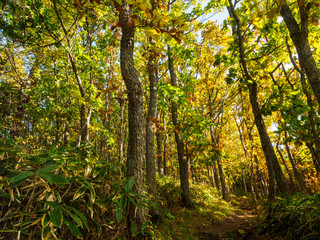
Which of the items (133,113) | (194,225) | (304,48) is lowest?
(194,225)

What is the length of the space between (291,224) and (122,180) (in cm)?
328

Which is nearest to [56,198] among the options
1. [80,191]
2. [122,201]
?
[80,191]

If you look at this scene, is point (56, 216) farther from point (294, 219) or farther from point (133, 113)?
point (294, 219)

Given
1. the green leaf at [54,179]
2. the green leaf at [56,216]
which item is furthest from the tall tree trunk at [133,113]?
the green leaf at [54,179]

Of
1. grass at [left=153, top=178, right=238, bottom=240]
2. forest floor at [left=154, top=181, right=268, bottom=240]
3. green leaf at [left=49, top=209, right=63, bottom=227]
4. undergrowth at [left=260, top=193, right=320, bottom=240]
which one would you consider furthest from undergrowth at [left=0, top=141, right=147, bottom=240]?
undergrowth at [left=260, top=193, right=320, bottom=240]

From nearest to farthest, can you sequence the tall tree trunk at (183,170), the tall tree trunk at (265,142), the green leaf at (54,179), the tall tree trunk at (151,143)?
the green leaf at (54,179) < the tall tree trunk at (265,142) < the tall tree trunk at (151,143) < the tall tree trunk at (183,170)

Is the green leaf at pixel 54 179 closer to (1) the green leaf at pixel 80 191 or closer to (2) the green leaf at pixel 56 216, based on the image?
(2) the green leaf at pixel 56 216

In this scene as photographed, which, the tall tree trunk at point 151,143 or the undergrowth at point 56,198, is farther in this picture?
the tall tree trunk at point 151,143

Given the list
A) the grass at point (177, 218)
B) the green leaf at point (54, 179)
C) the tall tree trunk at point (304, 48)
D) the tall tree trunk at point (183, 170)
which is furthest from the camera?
the tall tree trunk at point (183, 170)

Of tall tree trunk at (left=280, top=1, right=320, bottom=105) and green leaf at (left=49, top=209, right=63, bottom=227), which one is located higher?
tall tree trunk at (left=280, top=1, right=320, bottom=105)

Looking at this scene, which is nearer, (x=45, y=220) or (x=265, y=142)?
(x=45, y=220)

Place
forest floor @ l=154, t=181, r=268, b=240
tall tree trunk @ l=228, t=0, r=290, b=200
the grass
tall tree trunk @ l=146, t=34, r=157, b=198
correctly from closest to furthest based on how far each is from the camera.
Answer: tall tree trunk @ l=228, t=0, r=290, b=200
forest floor @ l=154, t=181, r=268, b=240
the grass
tall tree trunk @ l=146, t=34, r=157, b=198

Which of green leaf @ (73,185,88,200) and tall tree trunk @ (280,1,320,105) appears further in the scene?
tall tree trunk @ (280,1,320,105)

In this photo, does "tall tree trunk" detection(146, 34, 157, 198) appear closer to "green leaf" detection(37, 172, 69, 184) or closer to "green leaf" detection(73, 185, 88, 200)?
"green leaf" detection(73, 185, 88, 200)
